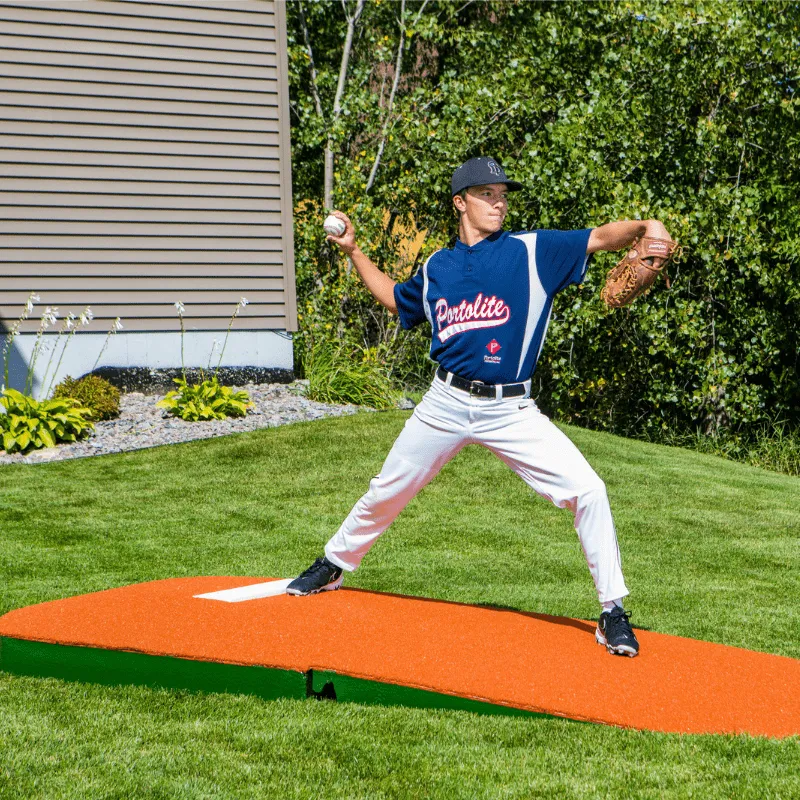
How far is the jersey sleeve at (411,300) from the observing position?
4.61 meters

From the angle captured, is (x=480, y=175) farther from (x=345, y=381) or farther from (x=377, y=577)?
(x=345, y=381)

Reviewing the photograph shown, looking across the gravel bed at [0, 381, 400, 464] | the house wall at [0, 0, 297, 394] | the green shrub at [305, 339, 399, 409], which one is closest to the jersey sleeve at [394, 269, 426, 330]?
the gravel bed at [0, 381, 400, 464]

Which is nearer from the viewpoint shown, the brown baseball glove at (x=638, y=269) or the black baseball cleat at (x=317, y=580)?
the brown baseball glove at (x=638, y=269)

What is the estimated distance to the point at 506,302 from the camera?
4227 millimetres

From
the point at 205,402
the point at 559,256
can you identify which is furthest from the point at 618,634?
the point at 205,402

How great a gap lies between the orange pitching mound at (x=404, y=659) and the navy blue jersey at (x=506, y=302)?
1.15 meters

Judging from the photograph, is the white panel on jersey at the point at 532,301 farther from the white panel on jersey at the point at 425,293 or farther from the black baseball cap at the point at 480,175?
the white panel on jersey at the point at 425,293

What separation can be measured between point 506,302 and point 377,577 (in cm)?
263

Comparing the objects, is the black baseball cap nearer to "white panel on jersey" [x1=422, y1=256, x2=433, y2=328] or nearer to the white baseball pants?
"white panel on jersey" [x1=422, y1=256, x2=433, y2=328]

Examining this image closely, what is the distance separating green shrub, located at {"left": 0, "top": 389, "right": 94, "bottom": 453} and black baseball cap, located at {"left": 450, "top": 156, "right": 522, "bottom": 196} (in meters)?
6.57

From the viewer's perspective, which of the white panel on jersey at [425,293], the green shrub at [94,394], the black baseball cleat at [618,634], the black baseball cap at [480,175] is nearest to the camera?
the black baseball cleat at [618,634]

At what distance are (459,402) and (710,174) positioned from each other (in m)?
10.2

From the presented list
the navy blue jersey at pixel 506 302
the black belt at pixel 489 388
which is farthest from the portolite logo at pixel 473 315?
the black belt at pixel 489 388

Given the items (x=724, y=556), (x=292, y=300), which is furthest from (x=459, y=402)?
(x=292, y=300)
